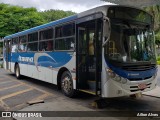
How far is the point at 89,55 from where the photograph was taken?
8.32 metres

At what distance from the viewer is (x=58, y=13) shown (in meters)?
57.1

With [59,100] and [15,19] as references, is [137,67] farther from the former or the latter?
[15,19]

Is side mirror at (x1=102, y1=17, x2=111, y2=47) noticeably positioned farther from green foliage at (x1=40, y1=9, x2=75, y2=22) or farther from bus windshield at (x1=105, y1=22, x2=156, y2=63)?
green foliage at (x1=40, y1=9, x2=75, y2=22)

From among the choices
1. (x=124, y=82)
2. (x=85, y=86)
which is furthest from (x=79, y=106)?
(x=124, y=82)

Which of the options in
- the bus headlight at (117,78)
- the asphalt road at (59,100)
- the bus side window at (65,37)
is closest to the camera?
the bus headlight at (117,78)

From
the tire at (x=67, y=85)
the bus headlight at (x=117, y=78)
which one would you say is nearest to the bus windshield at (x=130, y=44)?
the bus headlight at (x=117, y=78)

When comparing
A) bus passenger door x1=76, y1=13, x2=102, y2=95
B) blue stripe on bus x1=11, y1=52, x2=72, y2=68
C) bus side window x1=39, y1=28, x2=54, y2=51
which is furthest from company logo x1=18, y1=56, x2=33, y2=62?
bus passenger door x1=76, y1=13, x2=102, y2=95

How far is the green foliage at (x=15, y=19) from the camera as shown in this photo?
32.4m

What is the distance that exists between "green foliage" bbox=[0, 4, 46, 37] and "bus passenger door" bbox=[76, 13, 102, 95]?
25.1m

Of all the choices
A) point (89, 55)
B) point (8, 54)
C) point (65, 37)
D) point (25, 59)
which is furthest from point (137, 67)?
point (8, 54)

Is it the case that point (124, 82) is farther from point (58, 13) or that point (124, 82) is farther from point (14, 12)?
point (58, 13)

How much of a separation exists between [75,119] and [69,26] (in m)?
3.79

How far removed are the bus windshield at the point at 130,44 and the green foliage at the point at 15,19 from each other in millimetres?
26327

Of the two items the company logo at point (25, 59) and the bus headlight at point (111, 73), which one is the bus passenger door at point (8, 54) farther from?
the bus headlight at point (111, 73)
